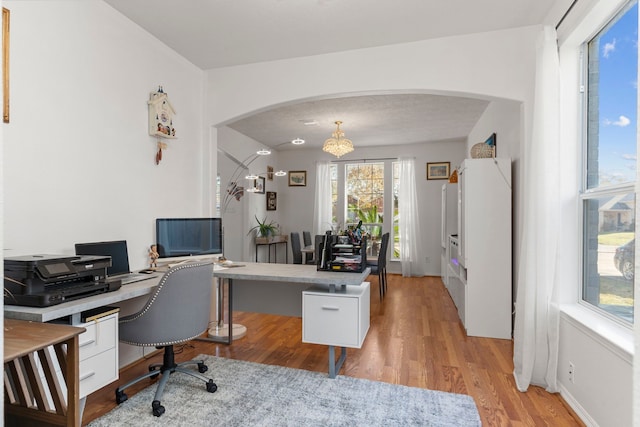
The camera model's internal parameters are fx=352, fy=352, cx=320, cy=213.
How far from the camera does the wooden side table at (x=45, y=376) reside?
4.93 ft

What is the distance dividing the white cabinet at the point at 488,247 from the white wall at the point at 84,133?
295 centimetres

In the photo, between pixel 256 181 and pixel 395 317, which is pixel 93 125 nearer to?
pixel 395 317

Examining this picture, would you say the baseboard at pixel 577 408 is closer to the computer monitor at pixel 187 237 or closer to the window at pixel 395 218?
the computer monitor at pixel 187 237

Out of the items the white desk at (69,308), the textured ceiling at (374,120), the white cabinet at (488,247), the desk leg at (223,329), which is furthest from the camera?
the textured ceiling at (374,120)

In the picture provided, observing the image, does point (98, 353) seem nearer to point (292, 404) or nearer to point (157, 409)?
point (157, 409)

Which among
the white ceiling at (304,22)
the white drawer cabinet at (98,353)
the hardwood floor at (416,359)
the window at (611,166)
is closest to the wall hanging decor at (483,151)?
the white ceiling at (304,22)

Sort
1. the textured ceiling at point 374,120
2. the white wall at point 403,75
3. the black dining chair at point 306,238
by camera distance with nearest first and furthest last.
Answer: the white wall at point 403,75
the textured ceiling at point 374,120
the black dining chair at point 306,238

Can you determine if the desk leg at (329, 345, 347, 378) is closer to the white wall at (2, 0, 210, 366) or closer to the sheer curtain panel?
Result: the white wall at (2, 0, 210, 366)

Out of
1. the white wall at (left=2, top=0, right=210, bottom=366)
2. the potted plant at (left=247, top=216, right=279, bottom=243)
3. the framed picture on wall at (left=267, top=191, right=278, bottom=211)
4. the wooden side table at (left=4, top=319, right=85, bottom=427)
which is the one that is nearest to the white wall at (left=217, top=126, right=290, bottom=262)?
the potted plant at (left=247, top=216, right=279, bottom=243)

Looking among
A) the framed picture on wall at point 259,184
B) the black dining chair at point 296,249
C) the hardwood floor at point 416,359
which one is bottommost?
the hardwood floor at point 416,359

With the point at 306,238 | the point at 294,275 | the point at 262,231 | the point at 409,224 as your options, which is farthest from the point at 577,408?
the point at 262,231

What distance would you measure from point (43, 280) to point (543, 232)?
3012mm

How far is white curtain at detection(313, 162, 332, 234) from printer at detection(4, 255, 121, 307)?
556 cm

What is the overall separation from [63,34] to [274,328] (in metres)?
3.07
